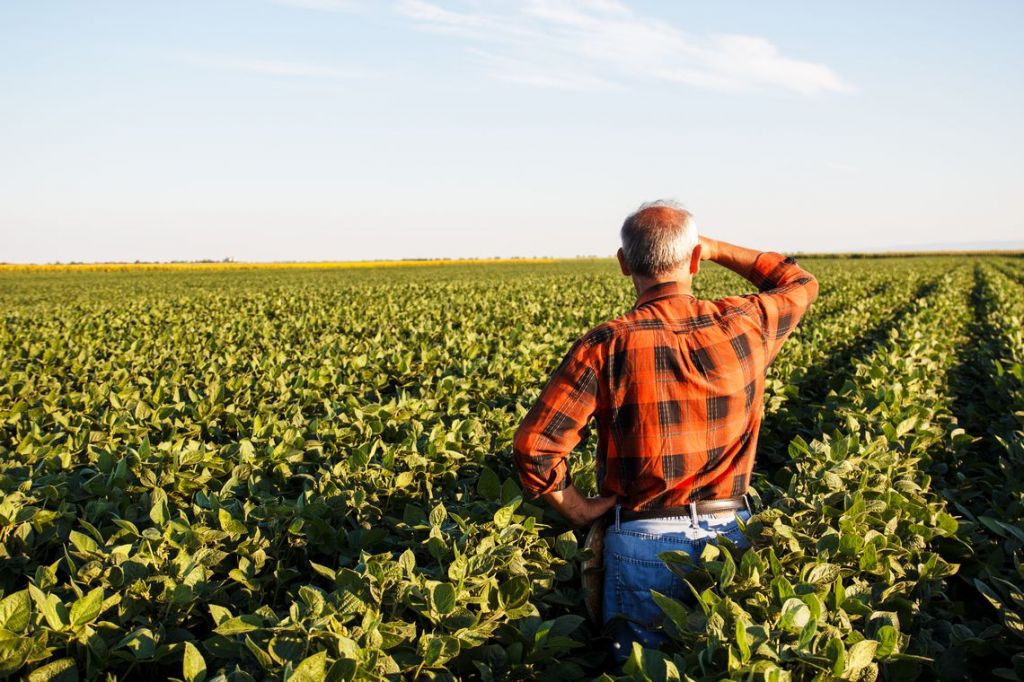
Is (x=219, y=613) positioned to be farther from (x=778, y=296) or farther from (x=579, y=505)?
(x=778, y=296)

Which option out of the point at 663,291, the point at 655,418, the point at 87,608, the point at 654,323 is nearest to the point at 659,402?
the point at 655,418

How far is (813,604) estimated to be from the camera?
6.50 feet

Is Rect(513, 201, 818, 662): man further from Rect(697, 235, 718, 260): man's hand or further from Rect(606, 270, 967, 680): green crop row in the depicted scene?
Rect(697, 235, 718, 260): man's hand

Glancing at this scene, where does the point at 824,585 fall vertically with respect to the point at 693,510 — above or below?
below

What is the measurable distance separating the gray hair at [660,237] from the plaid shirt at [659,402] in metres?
0.09

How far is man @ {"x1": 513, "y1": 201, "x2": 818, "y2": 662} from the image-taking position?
7.95 ft

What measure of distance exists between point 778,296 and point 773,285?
239mm

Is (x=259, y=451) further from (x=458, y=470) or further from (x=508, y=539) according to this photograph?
(x=508, y=539)

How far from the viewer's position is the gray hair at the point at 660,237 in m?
2.45

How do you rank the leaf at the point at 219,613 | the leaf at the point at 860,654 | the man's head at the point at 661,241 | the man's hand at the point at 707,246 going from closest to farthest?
the leaf at the point at 860,654
the leaf at the point at 219,613
the man's head at the point at 661,241
the man's hand at the point at 707,246

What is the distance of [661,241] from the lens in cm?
245

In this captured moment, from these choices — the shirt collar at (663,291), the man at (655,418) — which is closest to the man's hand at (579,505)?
the man at (655,418)

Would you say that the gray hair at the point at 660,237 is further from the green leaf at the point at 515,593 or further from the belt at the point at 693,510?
the green leaf at the point at 515,593

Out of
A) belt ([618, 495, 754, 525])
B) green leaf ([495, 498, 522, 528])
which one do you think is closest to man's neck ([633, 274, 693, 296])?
belt ([618, 495, 754, 525])
